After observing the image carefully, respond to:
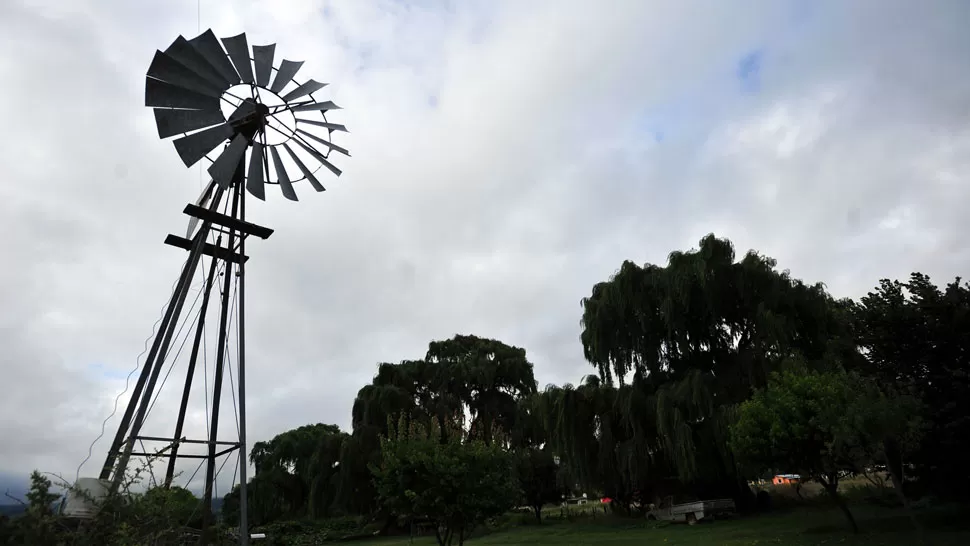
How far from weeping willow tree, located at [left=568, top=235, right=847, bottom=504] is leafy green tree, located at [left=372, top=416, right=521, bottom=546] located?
35.0ft

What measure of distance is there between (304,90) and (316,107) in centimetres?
46

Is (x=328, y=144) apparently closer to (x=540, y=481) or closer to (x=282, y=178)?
(x=282, y=178)

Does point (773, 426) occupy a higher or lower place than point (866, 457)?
higher

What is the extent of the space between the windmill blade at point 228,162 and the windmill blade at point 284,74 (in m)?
1.32

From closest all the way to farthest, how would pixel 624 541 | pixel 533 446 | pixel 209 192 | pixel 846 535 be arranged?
pixel 209 192, pixel 846 535, pixel 624 541, pixel 533 446

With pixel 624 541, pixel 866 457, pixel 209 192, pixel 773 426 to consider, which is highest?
pixel 209 192

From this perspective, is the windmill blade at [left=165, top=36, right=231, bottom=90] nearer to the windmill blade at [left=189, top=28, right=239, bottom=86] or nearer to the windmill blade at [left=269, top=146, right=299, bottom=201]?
the windmill blade at [left=189, top=28, right=239, bottom=86]

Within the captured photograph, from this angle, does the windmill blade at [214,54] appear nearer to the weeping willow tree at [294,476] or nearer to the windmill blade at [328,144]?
the windmill blade at [328,144]

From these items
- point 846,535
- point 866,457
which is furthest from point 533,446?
point 866,457

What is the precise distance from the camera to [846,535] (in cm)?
1669

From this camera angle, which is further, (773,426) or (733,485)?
(733,485)

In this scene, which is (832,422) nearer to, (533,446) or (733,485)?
(733,485)

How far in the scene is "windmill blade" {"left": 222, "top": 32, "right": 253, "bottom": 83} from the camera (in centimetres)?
1207

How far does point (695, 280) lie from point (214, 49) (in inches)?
814
